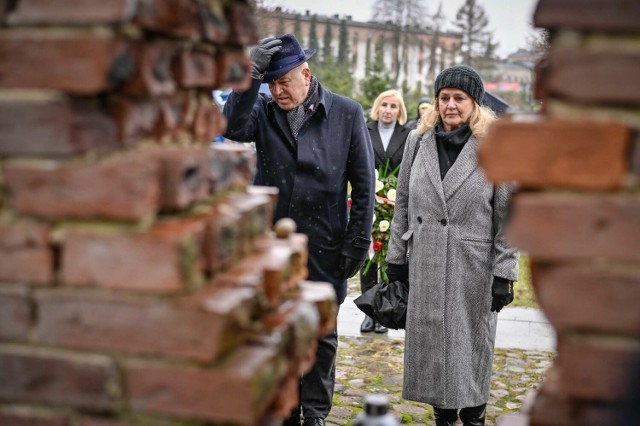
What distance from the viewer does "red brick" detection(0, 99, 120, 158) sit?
Result: 127 centimetres

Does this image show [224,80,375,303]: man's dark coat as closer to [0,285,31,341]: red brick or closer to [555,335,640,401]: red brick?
[0,285,31,341]: red brick

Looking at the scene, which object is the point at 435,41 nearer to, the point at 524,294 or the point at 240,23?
the point at 524,294

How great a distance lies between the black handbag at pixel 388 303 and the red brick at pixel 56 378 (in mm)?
3390

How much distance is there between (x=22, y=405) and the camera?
1370 mm

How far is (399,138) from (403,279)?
4.29 metres

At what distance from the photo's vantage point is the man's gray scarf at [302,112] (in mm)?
4645

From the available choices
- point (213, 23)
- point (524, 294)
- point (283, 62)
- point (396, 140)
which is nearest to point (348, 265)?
point (283, 62)

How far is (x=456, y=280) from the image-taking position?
438 centimetres

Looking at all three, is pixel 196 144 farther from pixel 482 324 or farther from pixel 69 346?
pixel 482 324

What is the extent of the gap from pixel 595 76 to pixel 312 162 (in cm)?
334

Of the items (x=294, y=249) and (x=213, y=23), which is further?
(x=294, y=249)

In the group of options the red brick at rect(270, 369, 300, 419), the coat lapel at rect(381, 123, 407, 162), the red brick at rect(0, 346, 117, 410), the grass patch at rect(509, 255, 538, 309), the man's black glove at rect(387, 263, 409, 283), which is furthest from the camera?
the coat lapel at rect(381, 123, 407, 162)

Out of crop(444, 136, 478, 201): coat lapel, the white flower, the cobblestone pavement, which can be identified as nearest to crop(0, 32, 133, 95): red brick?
crop(444, 136, 478, 201): coat lapel

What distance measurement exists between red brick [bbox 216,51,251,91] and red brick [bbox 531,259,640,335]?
78 cm
